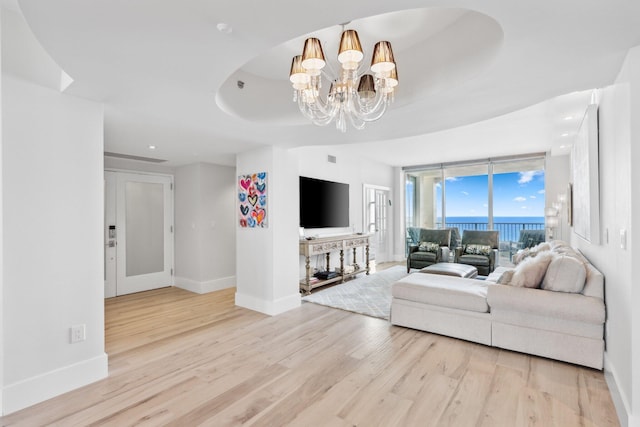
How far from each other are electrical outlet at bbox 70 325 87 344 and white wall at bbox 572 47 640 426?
3582 mm

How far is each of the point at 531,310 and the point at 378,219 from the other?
5155 millimetres

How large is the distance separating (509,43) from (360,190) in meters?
5.46

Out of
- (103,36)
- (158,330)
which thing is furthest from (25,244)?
(158,330)

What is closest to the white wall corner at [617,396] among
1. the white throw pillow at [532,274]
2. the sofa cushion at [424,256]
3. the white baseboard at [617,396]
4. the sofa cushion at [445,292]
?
the white baseboard at [617,396]

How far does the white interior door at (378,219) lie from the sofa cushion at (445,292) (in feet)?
12.2

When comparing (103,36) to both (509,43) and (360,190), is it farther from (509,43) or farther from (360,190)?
(360,190)

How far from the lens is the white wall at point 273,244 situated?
3.98m

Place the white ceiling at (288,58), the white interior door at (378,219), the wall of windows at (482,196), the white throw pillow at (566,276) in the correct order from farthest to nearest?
1. the white interior door at (378,219)
2. the wall of windows at (482,196)
3. the white throw pillow at (566,276)
4. the white ceiling at (288,58)

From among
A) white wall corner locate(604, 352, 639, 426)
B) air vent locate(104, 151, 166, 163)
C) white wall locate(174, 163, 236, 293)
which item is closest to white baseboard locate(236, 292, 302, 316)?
white wall locate(174, 163, 236, 293)

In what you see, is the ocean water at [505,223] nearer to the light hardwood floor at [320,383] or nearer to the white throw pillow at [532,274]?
the white throw pillow at [532,274]

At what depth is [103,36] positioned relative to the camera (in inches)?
58.9

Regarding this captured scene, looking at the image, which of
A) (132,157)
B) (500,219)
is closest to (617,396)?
(132,157)

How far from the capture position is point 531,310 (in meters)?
2.70

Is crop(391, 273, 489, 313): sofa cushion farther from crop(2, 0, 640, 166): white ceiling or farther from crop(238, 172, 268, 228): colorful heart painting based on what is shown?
crop(238, 172, 268, 228): colorful heart painting
